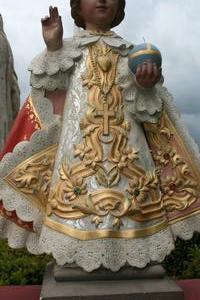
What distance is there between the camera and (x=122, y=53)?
2.99 m

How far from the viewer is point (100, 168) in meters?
2.71

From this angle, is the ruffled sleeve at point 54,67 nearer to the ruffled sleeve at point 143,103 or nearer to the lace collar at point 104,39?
the lace collar at point 104,39

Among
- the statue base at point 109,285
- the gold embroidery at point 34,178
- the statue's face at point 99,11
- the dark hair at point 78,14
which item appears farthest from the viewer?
the dark hair at point 78,14

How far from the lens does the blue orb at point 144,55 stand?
8.79ft

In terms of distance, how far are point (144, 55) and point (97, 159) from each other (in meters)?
0.61

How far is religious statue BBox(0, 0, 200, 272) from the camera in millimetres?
2635

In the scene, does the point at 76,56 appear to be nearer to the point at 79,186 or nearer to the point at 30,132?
the point at 30,132

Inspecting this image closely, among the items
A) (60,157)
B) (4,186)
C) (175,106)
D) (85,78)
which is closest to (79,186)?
(60,157)

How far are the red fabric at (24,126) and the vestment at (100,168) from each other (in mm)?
14

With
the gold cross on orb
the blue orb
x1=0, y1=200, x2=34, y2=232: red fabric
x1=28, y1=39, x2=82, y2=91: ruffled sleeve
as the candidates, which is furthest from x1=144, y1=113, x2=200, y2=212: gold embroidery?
x1=0, y1=200, x2=34, y2=232: red fabric

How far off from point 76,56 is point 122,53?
278mm

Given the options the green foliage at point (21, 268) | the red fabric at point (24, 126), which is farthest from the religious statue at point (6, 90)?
the red fabric at point (24, 126)

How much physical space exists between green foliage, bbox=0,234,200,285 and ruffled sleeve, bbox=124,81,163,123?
1738 mm

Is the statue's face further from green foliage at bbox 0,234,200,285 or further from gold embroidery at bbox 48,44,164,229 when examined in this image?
green foliage at bbox 0,234,200,285
